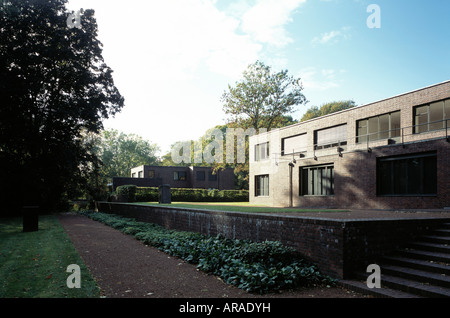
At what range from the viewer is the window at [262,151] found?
31.9 m

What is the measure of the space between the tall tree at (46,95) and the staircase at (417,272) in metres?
22.5

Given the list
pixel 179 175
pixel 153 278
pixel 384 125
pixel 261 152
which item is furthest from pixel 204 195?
pixel 153 278

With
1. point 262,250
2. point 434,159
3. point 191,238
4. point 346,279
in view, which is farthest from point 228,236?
point 434,159

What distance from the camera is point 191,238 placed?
10523mm

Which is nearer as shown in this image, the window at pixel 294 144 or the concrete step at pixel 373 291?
the concrete step at pixel 373 291

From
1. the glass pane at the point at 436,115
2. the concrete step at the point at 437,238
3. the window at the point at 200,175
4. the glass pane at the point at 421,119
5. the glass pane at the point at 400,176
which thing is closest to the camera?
the concrete step at the point at 437,238

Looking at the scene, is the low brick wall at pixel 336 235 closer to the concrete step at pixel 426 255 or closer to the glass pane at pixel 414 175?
the concrete step at pixel 426 255

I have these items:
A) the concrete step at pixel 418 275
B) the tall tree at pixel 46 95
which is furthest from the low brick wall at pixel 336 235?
the tall tree at pixel 46 95

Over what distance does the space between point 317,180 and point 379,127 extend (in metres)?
5.88

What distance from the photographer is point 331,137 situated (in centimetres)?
2405

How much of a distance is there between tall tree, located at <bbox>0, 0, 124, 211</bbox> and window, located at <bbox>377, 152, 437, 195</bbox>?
67.9ft

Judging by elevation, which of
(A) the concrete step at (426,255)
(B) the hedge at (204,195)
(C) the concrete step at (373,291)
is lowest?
(B) the hedge at (204,195)

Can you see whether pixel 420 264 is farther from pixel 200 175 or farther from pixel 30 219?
pixel 200 175

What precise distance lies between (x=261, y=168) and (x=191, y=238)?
2181 centimetres
